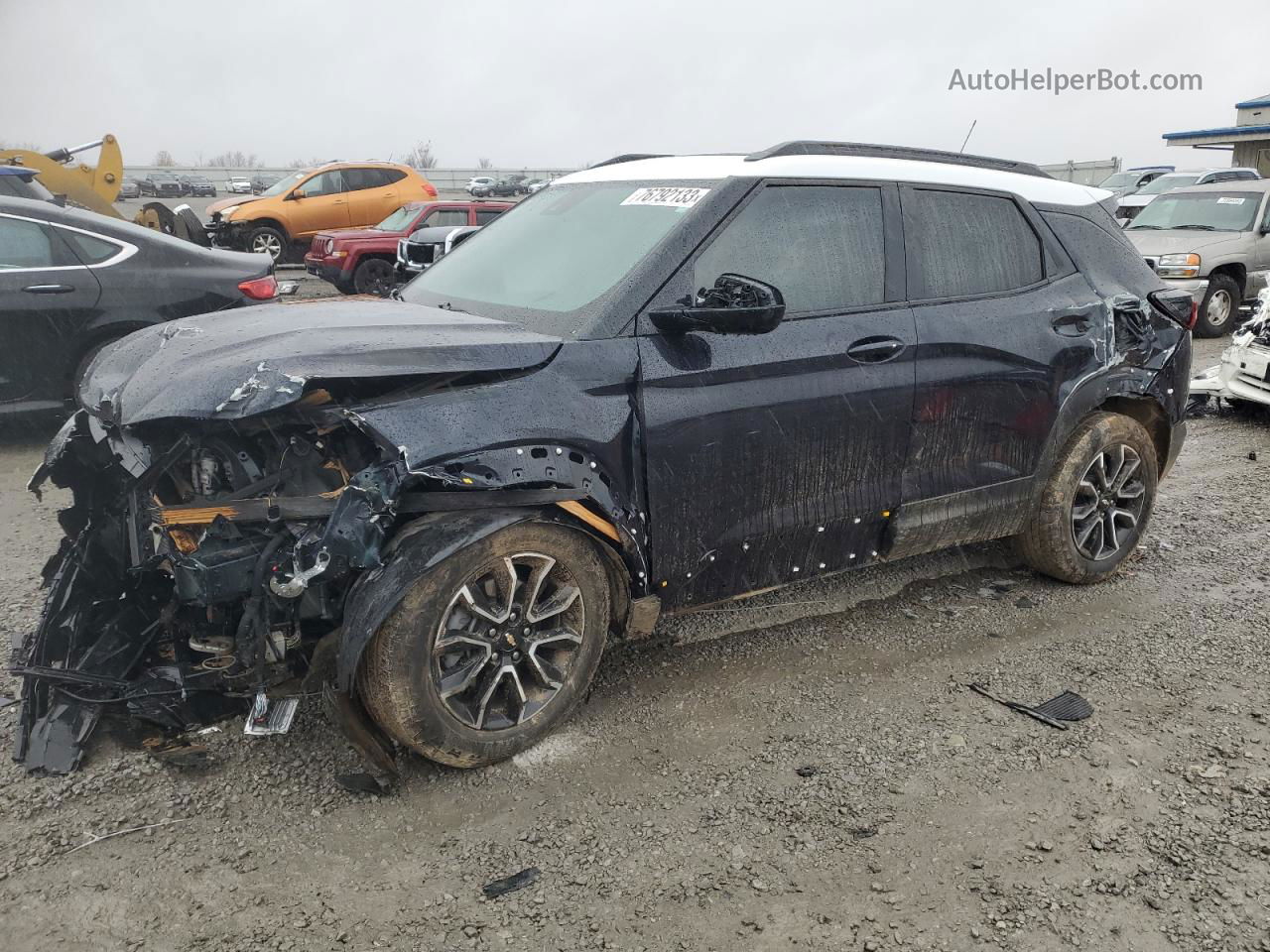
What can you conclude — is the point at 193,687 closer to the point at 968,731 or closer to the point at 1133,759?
the point at 968,731

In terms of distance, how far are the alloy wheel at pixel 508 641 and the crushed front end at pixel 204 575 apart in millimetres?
353

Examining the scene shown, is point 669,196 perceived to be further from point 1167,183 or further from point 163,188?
point 163,188

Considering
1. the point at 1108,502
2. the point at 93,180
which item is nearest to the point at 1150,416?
the point at 1108,502

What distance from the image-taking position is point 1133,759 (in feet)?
10.3

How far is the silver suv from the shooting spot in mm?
11359

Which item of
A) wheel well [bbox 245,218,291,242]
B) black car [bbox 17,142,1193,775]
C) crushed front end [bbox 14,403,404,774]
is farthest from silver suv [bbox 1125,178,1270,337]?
wheel well [bbox 245,218,291,242]

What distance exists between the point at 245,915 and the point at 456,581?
100cm

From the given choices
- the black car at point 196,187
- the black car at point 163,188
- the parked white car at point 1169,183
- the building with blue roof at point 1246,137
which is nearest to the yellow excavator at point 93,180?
the parked white car at point 1169,183

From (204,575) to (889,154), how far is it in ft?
9.78

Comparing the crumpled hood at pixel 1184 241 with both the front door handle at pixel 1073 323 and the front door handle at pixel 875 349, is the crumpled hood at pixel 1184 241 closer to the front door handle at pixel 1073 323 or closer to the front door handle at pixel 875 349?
the front door handle at pixel 1073 323

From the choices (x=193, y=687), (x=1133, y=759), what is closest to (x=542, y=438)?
(x=193, y=687)

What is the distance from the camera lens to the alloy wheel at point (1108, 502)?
4.38 metres

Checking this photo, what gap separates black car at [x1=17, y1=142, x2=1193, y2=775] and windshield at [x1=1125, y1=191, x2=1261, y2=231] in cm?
974

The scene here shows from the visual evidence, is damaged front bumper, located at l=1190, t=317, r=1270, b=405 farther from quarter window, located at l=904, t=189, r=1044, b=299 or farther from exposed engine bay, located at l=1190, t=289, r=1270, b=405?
quarter window, located at l=904, t=189, r=1044, b=299
